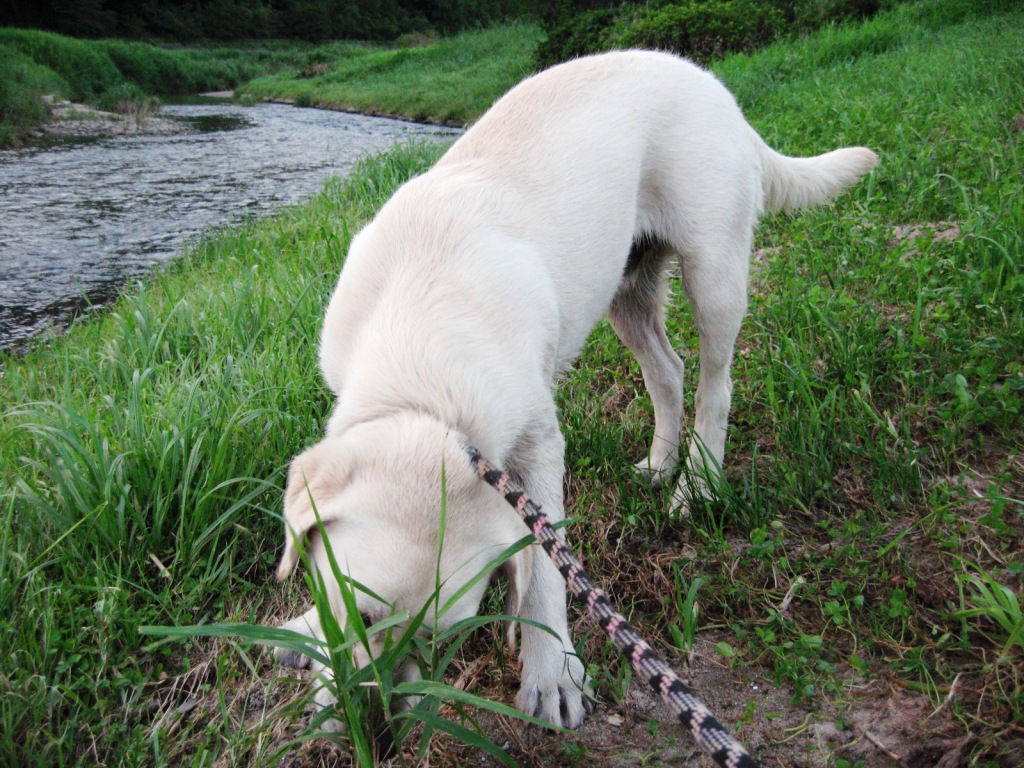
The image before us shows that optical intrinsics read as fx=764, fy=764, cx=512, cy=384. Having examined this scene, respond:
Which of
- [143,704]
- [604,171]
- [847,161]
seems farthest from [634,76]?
[143,704]

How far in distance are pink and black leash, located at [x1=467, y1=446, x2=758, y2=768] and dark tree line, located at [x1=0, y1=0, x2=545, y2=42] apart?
903 inches

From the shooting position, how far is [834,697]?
195cm

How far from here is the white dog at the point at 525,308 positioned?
5.68ft

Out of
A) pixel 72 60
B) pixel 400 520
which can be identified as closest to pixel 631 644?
pixel 400 520

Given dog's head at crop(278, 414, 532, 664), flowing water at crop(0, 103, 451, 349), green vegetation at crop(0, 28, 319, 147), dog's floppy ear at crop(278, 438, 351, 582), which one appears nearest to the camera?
dog's head at crop(278, 414, 532, 664)

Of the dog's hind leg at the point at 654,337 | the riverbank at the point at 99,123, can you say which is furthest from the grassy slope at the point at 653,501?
the riverbank at the point at 99,123

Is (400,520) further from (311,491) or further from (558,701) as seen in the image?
(558,701)

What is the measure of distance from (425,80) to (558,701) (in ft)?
67.6

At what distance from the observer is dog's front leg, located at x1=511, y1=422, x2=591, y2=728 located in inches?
79.6

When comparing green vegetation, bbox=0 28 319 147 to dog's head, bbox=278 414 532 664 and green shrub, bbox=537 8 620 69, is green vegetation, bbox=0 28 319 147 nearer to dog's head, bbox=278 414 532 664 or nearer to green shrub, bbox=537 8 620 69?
green shrub, bbox=537 8 620 69

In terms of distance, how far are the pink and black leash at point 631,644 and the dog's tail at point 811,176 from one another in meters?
2.18

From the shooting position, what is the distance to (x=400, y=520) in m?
1.66

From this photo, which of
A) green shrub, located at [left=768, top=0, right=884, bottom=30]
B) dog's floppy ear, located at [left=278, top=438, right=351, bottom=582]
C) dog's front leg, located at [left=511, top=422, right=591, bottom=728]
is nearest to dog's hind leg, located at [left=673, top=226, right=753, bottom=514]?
dog's front leg, located at [left=511, top=422, right=591, bottom=728]

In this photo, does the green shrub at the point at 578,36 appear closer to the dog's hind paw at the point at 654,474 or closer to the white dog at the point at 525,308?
the white dog at the point at 525,308
